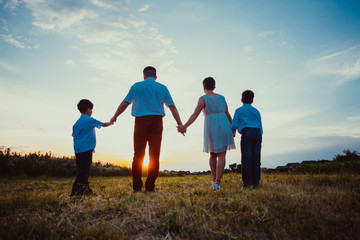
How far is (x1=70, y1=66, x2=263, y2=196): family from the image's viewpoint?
194 inches

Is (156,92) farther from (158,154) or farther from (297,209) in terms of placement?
(297,209)

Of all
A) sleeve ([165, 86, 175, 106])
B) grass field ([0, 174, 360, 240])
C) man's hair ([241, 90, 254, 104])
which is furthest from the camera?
man's hair ([241, 90, 254, 104])

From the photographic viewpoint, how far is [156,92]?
5.06 m

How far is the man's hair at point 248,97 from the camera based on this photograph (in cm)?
550

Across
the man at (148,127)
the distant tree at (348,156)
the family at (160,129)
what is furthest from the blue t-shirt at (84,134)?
the distant tree at (348,156)

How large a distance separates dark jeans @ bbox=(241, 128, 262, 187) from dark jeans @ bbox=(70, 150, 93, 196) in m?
3.82

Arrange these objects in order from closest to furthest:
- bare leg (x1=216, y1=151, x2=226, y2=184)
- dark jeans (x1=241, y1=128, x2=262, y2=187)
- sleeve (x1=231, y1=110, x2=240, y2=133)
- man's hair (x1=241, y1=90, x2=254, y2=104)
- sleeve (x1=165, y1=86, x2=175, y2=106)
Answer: bare leg (x1=216, y1=151, x2=226, y2=184) → dark jeans (x1=241, y1=128, x2=262, y2=187) → sleeve (x1=165, y1=86, x2=175, y2=106) → sleeve (x1=231, y1=110, x2=240, y2=133) → man's hair (x1=241, y1=90, x2=254, y2=104)

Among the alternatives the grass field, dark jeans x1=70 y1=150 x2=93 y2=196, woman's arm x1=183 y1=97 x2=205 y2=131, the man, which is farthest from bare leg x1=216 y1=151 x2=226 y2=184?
dark jeans x1=70 y1=150 x2=93 y2=196

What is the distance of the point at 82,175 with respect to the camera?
513 centimetres

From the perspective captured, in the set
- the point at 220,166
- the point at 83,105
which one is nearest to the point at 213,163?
the point at 220,166

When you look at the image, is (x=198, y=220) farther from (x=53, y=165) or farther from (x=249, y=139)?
(x=53, y=165)

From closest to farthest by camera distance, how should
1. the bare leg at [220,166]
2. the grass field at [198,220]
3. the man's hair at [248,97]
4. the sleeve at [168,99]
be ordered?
the grass field at [198,220]
the bare leg at [220,166]
the sleeve at [168,99]
the man's hair at [248,97]

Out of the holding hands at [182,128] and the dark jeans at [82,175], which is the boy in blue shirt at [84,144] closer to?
the dark jeans at [82,175]

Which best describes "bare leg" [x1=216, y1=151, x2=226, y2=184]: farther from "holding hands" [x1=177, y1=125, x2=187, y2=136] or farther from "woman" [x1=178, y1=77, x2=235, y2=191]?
"holding hands" [x1=177, y1=125, x2=187, y2=136]
